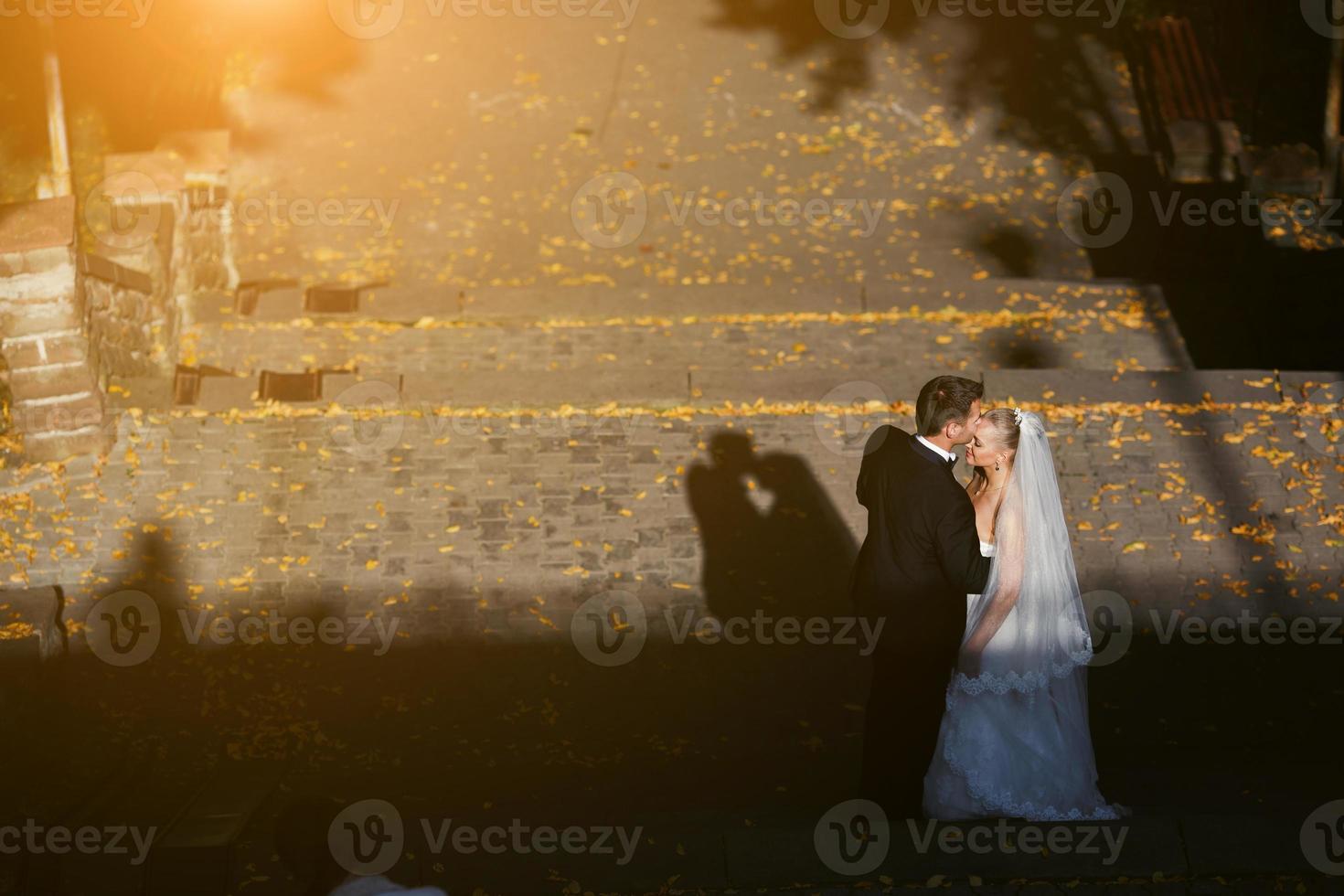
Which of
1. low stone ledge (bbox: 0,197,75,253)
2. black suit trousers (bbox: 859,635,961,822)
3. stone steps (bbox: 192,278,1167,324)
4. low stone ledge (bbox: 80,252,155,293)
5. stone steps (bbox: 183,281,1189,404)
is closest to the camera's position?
black suit trousers (bbox: 859,635,961,822)

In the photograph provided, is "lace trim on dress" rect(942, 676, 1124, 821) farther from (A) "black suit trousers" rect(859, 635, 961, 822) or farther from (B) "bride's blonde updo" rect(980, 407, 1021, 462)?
(B) "bride's blonde updo" rect(980, 407, 1021, 462)

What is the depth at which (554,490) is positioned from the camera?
9.62 m

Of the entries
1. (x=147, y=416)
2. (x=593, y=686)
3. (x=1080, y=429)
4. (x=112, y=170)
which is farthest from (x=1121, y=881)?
(x=112, y=170)

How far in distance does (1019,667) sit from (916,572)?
93cm

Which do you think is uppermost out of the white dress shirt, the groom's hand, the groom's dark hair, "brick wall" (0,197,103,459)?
"brick wall" (0,197,103,459)

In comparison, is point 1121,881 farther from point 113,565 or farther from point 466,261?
point 466,261

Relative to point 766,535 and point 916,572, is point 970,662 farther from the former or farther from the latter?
point 766,535

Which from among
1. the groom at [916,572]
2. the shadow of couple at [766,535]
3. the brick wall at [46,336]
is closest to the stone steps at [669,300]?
the brick wall at [46,336]

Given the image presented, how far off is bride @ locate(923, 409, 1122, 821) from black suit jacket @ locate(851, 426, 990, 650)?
258 mm

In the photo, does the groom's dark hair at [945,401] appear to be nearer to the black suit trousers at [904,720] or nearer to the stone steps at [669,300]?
the black suit trousers at [904,720]

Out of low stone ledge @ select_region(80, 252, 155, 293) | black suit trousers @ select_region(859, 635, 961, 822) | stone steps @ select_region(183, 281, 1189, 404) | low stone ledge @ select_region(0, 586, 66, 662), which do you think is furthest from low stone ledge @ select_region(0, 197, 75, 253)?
black suit trousers @ select_region(859, 635, 961, 822)

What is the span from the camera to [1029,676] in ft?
21.9

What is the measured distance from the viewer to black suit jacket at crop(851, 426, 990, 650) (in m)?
6.21

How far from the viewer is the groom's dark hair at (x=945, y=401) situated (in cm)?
621
